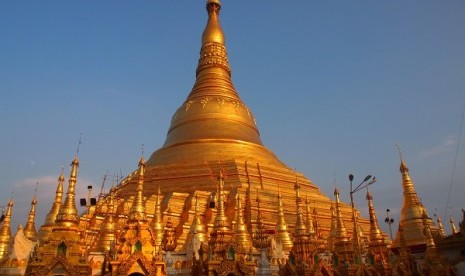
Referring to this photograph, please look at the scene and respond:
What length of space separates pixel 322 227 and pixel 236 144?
364 inches

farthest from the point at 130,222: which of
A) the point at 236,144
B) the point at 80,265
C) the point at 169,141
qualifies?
Result: the point at 169,141

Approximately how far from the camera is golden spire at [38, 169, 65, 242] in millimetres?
19172

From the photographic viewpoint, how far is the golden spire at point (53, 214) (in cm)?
1917

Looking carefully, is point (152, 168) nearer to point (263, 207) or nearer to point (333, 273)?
point (263, 207)

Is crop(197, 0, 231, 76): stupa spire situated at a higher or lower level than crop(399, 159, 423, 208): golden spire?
higher

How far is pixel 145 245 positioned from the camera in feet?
44.2

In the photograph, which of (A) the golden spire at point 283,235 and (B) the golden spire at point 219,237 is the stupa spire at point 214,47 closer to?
(A) the golden spire at point 283,235

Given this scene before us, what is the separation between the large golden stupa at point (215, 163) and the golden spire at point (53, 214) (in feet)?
16.3

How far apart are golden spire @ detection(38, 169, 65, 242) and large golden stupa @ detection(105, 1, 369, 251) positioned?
496cm

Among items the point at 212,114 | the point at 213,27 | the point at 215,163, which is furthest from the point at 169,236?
the point at 213,27

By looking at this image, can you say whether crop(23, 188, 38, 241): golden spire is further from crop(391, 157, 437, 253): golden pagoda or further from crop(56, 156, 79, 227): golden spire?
crop(391, 157, 437, 253): golden pagoda

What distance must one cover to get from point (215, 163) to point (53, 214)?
11141mm

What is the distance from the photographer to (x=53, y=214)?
798 inches

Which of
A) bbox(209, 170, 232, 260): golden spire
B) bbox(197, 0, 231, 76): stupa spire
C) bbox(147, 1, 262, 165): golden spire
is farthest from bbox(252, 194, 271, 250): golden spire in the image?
bbox(197, 0, 231, 76): stupa spire
